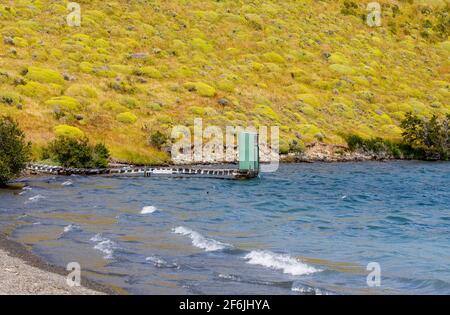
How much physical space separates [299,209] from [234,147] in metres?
33.4

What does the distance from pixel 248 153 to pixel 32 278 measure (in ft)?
130

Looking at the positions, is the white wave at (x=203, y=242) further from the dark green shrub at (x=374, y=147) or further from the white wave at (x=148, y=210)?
the dark green shrub at (x=374, y=147)

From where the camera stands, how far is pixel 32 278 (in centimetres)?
1789

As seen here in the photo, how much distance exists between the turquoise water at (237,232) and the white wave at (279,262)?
38 millimetres

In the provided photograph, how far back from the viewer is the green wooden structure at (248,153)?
55.5m

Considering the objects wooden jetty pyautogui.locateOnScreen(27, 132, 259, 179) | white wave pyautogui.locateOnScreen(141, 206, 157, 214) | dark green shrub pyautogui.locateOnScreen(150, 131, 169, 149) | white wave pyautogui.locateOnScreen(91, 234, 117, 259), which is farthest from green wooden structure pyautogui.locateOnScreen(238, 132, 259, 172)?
white wave pyautogui.locateOnScreen(91, 234, 117, 259)

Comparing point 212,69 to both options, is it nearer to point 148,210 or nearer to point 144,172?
point 144,172

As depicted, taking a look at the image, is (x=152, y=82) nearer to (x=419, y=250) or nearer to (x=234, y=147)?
(x=234, y=147)

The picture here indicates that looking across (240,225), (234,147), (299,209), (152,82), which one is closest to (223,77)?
(152,82)

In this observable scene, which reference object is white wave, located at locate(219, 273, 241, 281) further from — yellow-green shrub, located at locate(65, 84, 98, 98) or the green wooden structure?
yellow-green shrub, located at locate(65, 84, 98, 98)

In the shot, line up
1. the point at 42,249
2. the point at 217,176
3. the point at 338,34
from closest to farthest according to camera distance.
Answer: the point at 42,249 < the point at 217,176 < the point at 338,34

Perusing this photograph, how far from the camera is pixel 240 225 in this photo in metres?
32.8

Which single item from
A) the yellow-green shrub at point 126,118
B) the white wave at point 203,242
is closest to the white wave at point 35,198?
the white wave at point 203,242

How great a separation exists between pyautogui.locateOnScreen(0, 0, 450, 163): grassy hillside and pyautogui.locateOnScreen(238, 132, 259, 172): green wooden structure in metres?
12.7
